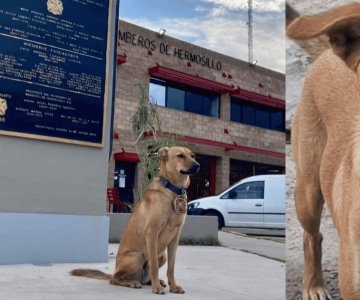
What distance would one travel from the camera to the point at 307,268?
2.76 metres

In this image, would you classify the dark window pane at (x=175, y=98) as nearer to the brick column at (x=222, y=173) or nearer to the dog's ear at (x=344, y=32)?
the brick column at (x=222, y=173)

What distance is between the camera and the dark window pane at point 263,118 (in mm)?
28053

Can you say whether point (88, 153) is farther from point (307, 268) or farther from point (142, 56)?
point (142, 56)

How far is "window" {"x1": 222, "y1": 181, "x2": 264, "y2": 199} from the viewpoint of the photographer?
16688 millimetres

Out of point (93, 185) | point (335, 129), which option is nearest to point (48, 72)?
point (93, 185)

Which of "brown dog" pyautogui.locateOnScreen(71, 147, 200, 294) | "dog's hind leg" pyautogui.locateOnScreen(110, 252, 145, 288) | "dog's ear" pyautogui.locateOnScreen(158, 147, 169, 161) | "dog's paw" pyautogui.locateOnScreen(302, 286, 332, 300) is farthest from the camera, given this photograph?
"dog's ear" pyautogui.locateOnScreen(158, 147, 169, 161)

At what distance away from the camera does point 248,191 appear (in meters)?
16.9

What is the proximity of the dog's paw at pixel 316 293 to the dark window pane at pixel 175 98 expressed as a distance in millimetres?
21073

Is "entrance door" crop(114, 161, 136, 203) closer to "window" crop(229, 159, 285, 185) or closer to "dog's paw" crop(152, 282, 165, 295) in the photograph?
"window" crop(229, 159, 285, 185)

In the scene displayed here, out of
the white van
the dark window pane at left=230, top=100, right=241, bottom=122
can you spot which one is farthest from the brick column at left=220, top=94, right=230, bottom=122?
the white van

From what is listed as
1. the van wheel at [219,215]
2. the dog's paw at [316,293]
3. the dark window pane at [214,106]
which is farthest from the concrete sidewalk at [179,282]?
the dark window pane at [214,106]

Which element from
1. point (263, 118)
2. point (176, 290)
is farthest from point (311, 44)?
point (263, 118)

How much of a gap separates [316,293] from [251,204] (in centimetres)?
1413

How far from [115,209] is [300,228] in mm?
15961
